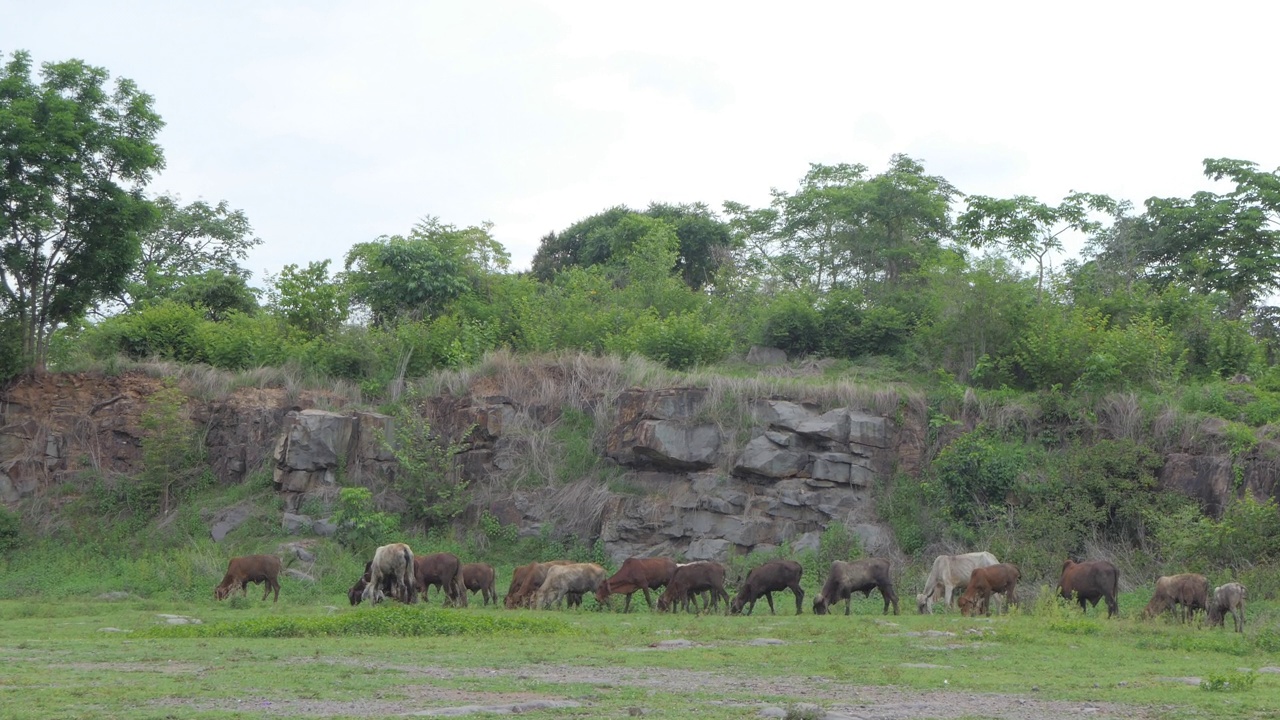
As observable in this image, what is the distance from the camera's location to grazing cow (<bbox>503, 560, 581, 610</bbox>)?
2422 centimetres

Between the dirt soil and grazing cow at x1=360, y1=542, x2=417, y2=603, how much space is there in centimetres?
1053

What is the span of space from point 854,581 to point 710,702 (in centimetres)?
1267

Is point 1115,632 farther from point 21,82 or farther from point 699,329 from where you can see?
point 21,82

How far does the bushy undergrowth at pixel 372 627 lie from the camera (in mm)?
17609

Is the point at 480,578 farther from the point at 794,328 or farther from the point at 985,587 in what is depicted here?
the point at 794,328

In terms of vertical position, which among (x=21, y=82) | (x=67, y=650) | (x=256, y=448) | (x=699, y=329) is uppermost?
(x=21, y=82)

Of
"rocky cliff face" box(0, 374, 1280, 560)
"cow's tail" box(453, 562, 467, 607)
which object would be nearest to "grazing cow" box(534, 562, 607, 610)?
"cow's tail" box(453, 562, 467, 607)

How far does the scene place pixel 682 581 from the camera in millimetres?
23625

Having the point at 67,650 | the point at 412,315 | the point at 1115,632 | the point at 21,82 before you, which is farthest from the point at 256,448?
the point at 1115,632

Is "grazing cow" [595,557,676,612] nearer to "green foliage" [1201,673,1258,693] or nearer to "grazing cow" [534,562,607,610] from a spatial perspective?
"grazing cow" [534,562,607,610]

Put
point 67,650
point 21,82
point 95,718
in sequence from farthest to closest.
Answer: point 21,82 → point 67,650 → point 95,718

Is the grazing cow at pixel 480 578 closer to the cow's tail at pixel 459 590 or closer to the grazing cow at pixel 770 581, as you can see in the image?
the cow's tail at pixel 459 590

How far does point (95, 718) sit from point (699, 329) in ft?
84.0

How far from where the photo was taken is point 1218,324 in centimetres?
3369
